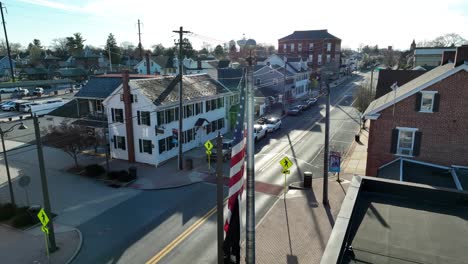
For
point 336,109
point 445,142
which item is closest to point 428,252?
point 445,142

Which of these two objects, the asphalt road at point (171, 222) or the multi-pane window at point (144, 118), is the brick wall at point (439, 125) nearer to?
the asphalt road at point (171, 222)

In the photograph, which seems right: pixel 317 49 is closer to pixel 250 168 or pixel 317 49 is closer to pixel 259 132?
pixel 259 132

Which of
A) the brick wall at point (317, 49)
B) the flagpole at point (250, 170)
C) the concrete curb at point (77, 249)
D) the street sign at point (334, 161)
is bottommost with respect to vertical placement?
the concrete curb at point (77, 249)

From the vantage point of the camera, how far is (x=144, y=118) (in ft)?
87.8

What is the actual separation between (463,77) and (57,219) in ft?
76.9

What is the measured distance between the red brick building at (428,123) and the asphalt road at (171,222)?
644cm

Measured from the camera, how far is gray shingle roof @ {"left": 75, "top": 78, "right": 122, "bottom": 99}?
107 ft

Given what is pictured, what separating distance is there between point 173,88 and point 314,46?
72.9 meters

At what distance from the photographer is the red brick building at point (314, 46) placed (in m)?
93.3

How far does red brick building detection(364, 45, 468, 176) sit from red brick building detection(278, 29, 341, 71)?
245 ft

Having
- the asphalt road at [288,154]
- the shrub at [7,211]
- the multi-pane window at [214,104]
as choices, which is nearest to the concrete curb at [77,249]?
the asphalt road at [288,154]

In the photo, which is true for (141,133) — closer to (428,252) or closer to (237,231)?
(237,231)

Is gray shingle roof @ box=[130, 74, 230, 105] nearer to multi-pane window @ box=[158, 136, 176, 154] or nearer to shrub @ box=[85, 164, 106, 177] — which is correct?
multi-pane window @ box=[158, 136, 176, 154]

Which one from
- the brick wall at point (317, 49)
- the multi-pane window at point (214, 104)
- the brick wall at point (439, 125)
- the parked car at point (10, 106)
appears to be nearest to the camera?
the brick wall at point (439, 125)
